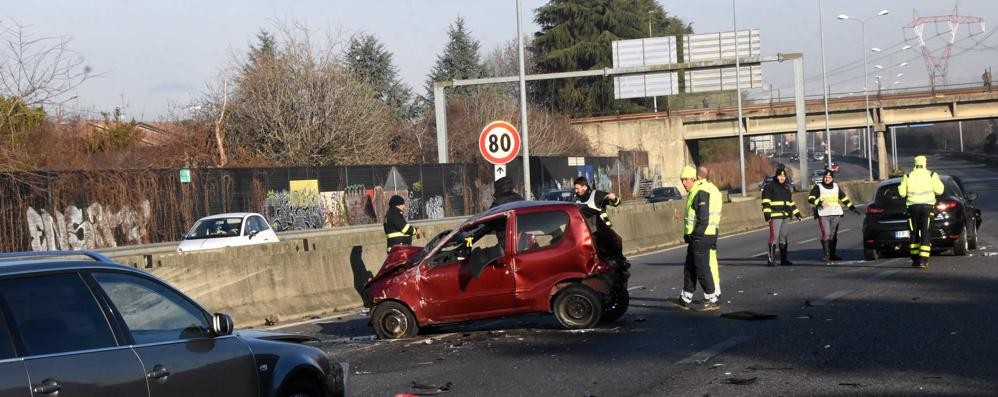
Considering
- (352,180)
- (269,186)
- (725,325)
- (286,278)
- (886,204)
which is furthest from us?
(352,180)

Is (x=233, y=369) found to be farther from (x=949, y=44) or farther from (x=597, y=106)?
(x=949, y=44)

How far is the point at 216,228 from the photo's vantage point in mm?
27422

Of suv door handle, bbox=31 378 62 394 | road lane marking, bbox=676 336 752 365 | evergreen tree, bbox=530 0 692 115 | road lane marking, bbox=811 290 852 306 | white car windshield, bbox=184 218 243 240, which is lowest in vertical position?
road lane marking, bbox=811 290 852 306

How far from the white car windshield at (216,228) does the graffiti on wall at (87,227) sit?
587 cm

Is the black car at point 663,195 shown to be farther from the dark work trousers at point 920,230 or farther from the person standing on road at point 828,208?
the dark work trousers at point 920,230

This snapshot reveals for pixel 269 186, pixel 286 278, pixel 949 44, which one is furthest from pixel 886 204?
pixel 949 44

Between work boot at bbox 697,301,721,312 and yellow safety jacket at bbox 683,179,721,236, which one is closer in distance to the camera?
work boot at bbox 697,301,721,312

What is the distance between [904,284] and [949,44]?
11430 centimetres

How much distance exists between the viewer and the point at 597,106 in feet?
→ 286

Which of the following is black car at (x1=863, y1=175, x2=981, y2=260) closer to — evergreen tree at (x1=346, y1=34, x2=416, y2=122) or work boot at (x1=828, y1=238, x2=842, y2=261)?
work boot at (x1=828, y1=238, x2=842, y2=261)

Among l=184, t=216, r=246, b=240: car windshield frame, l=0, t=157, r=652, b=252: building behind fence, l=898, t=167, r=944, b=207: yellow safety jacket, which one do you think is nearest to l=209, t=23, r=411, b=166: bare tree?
l=0, t=157, r=652, b=252: building behind fence

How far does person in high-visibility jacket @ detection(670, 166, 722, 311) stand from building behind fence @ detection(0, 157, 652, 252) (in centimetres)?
2141

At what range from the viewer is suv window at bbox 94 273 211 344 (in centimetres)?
599

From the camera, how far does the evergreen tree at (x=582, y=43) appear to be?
8456cm
